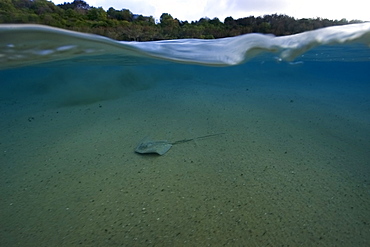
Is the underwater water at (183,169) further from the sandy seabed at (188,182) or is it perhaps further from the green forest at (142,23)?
the green forest at (142,23)

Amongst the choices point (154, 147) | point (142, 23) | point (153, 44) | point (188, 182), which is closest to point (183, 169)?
point (188, 182)

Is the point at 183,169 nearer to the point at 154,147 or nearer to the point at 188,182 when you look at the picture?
the point at 188,182

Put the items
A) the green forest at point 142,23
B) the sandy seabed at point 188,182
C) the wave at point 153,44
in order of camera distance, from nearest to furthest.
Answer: the sandy seabed at point 188,182 → the wave at point 153,44 → the green forest at point 142,23

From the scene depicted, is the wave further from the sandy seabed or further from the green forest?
the sandy seabed

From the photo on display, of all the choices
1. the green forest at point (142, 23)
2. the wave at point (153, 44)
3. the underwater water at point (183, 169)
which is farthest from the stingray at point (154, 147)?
the green forest at point (142, 23)

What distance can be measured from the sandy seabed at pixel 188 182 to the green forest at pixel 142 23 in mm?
3229

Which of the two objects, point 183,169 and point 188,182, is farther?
point 183,169

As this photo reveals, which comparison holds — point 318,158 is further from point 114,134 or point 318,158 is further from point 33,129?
point 33,129

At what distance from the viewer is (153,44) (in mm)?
7043

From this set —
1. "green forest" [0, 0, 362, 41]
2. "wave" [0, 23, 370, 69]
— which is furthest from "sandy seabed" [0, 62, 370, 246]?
"green forest" [0, 0, 362, 41]

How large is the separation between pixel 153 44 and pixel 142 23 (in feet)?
9.54

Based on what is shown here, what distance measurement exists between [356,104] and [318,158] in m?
6.44

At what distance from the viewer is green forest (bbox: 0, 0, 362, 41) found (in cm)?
657

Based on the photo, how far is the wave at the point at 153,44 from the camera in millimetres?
4945
